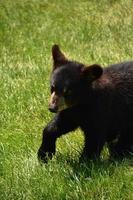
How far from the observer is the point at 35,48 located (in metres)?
11.1

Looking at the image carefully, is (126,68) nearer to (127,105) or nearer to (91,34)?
(127,105)

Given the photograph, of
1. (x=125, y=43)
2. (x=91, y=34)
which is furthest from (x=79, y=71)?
(x=91, y=34)

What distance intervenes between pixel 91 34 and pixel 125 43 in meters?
1.17

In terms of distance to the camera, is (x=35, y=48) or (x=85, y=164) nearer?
(x=85, y=164)

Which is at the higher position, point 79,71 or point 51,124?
point 79,71

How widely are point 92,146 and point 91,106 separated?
1.13 ft

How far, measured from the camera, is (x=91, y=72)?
18.8ft

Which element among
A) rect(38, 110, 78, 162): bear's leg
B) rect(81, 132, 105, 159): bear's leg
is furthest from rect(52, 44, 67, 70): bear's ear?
rect(81, 132, 105, 159): bear's leg

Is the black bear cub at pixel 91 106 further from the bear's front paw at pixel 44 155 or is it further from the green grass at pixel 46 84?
the green grass at pixel 46 84

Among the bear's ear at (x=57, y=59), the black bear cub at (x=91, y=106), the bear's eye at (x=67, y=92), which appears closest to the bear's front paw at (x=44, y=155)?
the black bear cub at (x=91, y=106)

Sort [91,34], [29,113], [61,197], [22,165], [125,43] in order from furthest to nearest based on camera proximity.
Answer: [91,34]
[125,43]
[29,113]
[22,165]
[61,197]

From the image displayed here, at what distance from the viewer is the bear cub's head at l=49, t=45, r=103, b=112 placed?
565 centimetres

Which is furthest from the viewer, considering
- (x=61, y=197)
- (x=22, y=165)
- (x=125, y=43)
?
(x=125, y=43)

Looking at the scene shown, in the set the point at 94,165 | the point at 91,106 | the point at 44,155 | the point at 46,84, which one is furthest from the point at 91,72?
the point at 46,84
